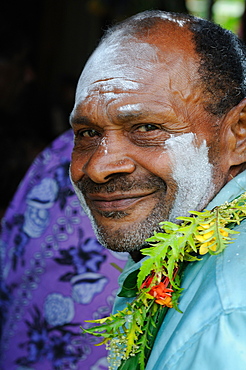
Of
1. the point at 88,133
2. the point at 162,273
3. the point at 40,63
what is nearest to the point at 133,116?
the point at 88,133

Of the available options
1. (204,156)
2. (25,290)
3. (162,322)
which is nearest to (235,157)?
(204,156)

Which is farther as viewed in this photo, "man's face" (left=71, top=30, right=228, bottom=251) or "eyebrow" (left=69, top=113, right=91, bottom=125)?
"eyebrow" (left=69, top=113, right=91, bottom=125)

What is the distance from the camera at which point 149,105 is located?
191 centimetres

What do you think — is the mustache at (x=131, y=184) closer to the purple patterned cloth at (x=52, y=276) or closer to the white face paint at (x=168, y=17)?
the white face paint at (x=168, y=17)

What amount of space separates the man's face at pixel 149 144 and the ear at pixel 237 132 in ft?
0.25

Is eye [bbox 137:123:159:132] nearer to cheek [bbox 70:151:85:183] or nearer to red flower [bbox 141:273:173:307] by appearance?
cheek [bbox 70:151:85:183]

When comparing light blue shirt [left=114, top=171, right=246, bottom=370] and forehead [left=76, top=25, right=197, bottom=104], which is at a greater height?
forehead [left=76, top=25, right=197, bottom=104]

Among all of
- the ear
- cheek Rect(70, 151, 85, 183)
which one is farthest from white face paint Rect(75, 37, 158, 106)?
the ear

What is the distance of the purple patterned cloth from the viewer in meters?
2.94

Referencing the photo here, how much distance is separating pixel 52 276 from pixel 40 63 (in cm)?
427

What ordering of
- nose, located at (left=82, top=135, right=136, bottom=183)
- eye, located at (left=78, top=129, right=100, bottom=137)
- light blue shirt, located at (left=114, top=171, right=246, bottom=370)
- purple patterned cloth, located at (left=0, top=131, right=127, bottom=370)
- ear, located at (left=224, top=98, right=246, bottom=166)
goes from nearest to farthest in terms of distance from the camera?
light blue shirt, located at (left=114, top=171, right=246, bottom=370)
nose, located at (left=82, top=135, right=136, bottom=183)
ear, located at (left=224, top=98, right=246, bottom=166)
eye, located at (left=78, top=129, right=100, bottom=137)
purple patterned cloth, located at (left=0, top=131, right=127, bottom=370)

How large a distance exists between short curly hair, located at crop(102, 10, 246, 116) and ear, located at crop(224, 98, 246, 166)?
3 cm

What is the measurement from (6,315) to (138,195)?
1.77 m

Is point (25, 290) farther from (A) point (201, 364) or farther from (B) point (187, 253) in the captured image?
(A) point (201, 364)
